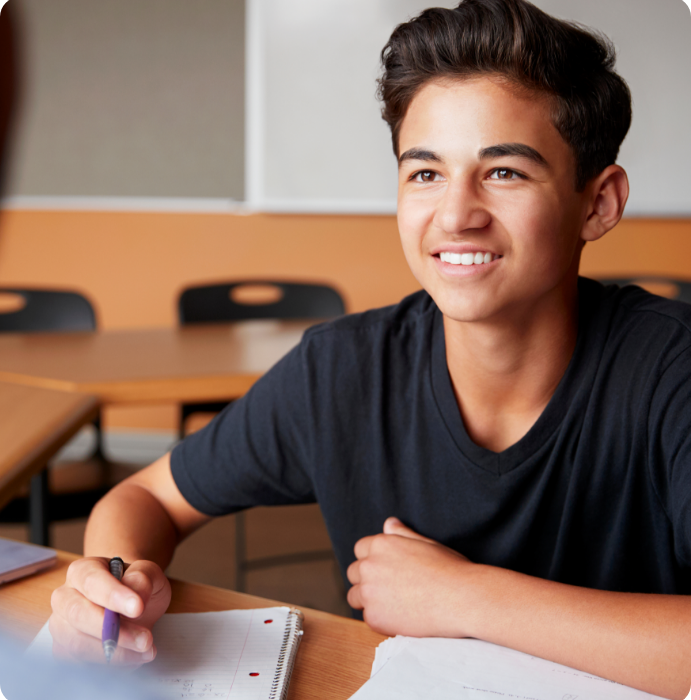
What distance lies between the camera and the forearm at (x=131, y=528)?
0.77 metres

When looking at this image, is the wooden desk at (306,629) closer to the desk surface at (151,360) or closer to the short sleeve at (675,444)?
the short sleeve at (675,444)

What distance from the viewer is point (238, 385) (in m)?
1.47

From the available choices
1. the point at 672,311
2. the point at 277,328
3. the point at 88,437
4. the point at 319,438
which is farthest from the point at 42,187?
the point at 672,311

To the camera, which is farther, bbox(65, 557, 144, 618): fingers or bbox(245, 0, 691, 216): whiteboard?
bbox(245, 0, 691, 216): whiteboard

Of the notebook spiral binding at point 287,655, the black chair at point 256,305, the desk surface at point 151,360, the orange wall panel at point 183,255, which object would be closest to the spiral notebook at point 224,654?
the notebook spiral binding at point 287,655

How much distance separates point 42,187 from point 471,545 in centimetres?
274

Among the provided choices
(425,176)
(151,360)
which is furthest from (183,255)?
(425,176)

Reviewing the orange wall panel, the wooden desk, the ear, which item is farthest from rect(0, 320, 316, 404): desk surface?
the orange wall panel

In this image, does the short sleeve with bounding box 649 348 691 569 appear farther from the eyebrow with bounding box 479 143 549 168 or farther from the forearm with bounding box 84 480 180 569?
the forearm with bounding box 84 480 180 569

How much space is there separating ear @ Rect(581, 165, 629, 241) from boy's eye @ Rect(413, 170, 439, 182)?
19 cm

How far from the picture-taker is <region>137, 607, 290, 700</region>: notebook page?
0.57 m

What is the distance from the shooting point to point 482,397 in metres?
0.86

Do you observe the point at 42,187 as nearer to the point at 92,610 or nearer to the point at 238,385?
the point at 238,385

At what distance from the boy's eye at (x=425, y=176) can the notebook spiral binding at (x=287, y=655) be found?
1.49ft
